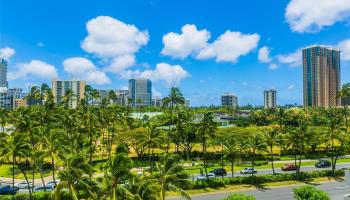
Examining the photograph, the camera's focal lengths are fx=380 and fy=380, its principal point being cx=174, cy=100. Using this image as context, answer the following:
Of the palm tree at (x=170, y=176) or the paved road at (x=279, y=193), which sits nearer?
the palm tree at (x=170, y=176)

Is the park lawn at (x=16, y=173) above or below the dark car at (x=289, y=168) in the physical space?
below

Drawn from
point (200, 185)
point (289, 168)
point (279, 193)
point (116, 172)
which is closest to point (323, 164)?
point (289, 168)

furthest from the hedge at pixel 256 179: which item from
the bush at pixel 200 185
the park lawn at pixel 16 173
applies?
the park lawn at pixel 16 173

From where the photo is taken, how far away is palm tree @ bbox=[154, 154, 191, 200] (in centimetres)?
4212

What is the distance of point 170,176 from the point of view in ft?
138

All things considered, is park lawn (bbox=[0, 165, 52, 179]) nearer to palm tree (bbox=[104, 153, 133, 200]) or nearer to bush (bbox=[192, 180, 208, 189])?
bush (bbox=[192, 180, 208, 189])

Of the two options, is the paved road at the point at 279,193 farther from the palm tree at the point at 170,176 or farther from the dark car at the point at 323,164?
the palm tree at the point at 170,176

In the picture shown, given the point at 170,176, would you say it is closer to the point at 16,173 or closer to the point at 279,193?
the point at 279,193

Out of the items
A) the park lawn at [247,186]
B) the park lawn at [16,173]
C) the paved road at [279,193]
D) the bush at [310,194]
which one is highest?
the bush at [310,194]

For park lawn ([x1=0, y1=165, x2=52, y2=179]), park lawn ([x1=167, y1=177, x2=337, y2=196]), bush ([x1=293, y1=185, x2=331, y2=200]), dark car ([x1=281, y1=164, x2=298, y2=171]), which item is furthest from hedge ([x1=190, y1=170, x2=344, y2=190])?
park lawn ([x1=0, y1=165, x2=52, y2=179])

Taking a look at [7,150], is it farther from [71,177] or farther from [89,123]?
[89,123]

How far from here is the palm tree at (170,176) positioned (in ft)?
138

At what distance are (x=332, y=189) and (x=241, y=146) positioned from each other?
18186mm

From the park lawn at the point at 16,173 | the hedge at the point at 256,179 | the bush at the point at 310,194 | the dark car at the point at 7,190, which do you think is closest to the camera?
the bush at the point at 310,194
